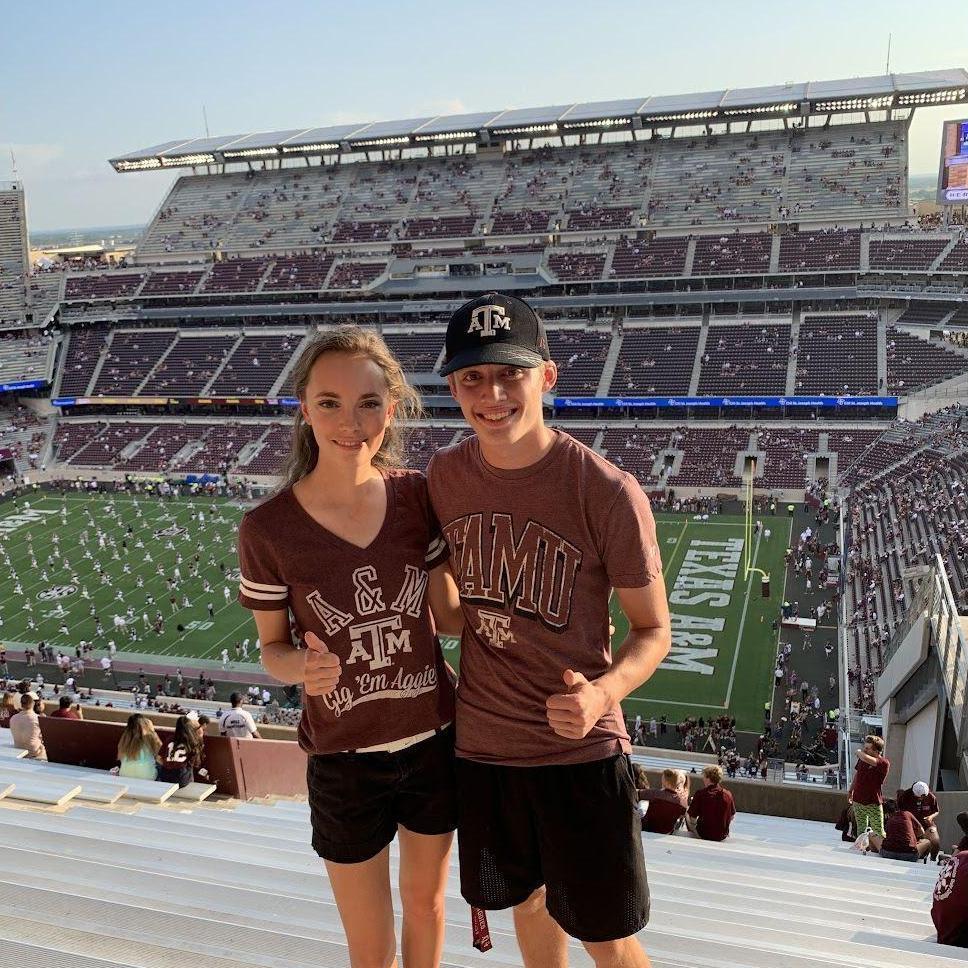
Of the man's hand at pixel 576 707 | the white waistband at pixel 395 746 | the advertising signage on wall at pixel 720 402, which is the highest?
the advertising signage on wall at pixel 720 402

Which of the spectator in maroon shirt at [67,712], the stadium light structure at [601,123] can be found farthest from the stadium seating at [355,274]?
the spectator in maroon shirt at [67,712]

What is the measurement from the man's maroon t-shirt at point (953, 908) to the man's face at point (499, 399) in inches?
130

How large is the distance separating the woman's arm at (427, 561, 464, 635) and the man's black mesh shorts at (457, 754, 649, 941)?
0.45 meters

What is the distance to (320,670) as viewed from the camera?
270 centimetres

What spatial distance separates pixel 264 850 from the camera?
165 inches

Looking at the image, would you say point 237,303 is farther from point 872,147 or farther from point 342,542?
point 342,542

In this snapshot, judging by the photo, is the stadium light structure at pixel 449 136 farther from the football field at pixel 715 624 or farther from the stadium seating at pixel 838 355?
the football field at pixel 715 624

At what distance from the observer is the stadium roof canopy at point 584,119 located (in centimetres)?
5241

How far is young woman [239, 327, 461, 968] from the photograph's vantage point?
2822 mm

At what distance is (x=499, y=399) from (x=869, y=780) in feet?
20.9

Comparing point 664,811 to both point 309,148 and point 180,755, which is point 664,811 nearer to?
point 180,755

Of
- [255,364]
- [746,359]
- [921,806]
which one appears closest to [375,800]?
[921,806]

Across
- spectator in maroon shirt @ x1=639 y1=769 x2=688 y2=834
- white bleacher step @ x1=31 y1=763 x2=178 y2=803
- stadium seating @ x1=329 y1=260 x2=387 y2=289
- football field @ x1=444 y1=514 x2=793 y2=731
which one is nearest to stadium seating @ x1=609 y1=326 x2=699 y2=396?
football field @ x1=444 y1=514 x2=793 y2=731

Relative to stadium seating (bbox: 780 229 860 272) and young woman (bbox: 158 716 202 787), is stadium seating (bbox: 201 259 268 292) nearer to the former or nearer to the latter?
stadium seating (bbox: 780 229 860 272)
